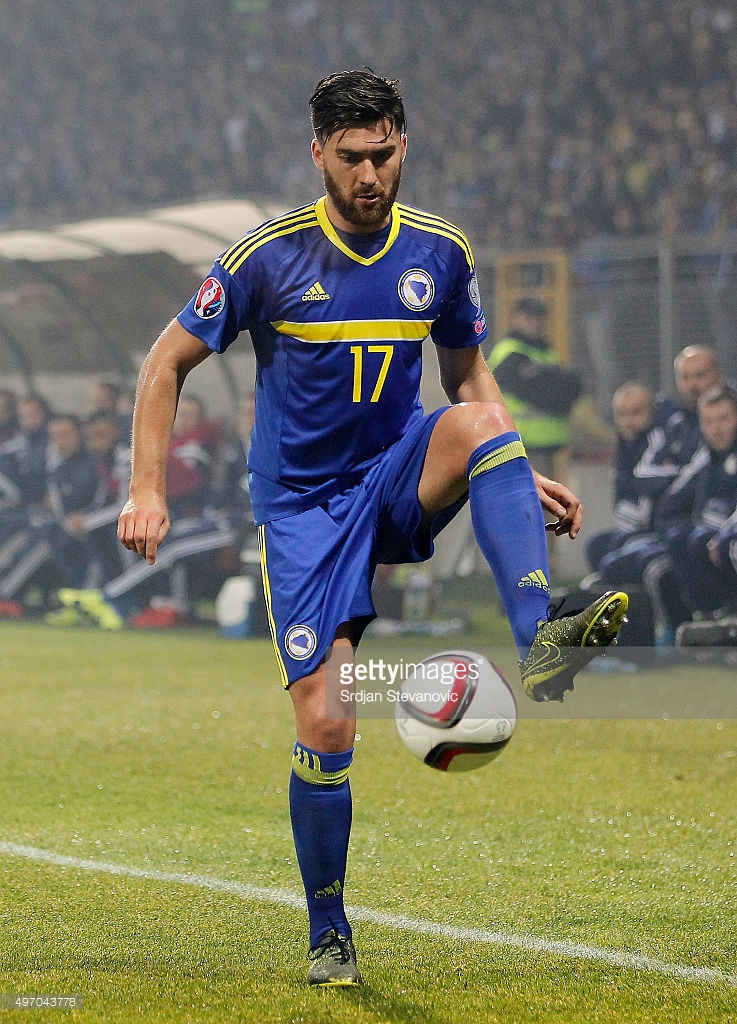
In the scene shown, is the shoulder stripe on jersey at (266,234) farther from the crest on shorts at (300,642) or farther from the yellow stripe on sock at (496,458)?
the crest on shorts at (300,642)

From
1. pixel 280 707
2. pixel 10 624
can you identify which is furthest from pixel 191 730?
pixel 10 624

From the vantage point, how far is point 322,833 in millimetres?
3439

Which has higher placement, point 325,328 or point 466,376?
point 325,328

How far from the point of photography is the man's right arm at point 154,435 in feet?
10.7

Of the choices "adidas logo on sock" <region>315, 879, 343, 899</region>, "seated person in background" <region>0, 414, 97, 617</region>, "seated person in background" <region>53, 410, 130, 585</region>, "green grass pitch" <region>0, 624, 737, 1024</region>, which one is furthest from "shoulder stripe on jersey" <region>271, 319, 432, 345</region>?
"seated person in background" <region>0, 414, 97, 617</region>

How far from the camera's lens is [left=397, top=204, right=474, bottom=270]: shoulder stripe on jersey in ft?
11.7

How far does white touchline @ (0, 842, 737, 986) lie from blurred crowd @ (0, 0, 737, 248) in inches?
362

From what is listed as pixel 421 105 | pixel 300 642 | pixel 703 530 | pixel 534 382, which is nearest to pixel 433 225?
pixel 300 642

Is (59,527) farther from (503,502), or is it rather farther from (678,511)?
(503,502)

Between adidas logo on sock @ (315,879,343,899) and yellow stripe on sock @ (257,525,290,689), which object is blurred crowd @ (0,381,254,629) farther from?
adidas logo on sock @ (315,879,343,899)

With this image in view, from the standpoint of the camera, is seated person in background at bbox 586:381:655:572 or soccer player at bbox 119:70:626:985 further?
seated person in background at bbox 586:381:655:572

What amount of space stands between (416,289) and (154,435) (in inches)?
29.6

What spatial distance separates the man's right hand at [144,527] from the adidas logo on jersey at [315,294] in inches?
24.9

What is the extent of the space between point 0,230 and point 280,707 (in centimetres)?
764
